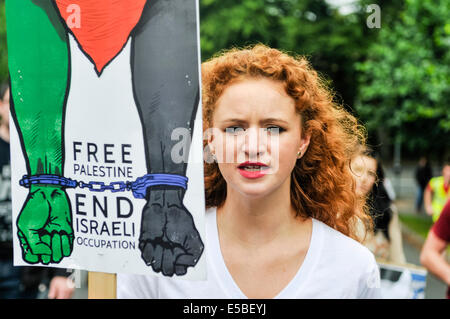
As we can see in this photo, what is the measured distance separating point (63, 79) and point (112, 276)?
0.64m

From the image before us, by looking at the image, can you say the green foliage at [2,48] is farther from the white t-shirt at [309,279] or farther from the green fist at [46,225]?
the white t-shirt at [309,279]

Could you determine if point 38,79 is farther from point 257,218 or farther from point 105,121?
point 257,218

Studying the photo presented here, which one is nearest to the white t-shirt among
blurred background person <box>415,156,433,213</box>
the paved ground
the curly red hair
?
the curly red hair

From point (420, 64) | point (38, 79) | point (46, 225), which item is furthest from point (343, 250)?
point (420, 64)

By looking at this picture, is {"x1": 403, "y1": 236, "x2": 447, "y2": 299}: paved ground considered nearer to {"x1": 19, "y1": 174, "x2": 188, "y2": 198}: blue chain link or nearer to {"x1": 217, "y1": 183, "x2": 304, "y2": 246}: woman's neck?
{"x1": 217, "y1": 183, "x2": 304, "y2": 246}: woman's neck

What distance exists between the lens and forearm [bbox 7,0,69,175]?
5.86 feet

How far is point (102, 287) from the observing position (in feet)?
5.90

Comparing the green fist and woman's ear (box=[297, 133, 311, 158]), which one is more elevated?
woman's ear (box=[297, 133, 311, 158])

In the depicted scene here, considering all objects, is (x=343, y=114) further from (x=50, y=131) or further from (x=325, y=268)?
(x=50, y=131)

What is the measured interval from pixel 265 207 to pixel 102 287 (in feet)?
Answer: 1.90

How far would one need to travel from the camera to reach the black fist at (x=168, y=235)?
5.71 ft

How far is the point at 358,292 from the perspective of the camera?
1802mm

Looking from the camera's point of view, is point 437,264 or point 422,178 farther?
point 422,178

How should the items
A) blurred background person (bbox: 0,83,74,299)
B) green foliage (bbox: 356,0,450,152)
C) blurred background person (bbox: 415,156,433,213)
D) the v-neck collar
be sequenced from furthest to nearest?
blurred background person (bbox: 415,156,433,213) < green foliage (bbox: 356,0,450,152) < blurred background person (bbox: 0,83,74,299) < the v-neck collar
